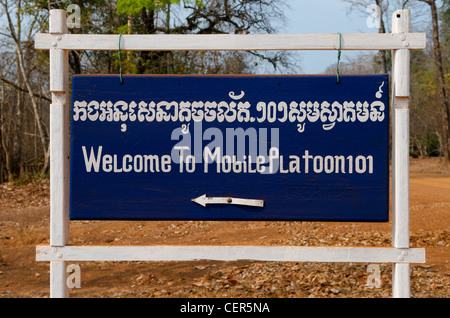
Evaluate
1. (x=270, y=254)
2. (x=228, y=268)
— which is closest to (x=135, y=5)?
(x=228, y=268)

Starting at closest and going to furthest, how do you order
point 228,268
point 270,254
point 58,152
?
point 270,254
point 58,152
point 228,268

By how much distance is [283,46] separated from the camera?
11.7ft

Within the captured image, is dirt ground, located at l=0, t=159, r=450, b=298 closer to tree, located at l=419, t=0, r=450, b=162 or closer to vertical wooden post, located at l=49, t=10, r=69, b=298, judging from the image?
vertical wooden post, located at l=49, t=10, r=69, b=298

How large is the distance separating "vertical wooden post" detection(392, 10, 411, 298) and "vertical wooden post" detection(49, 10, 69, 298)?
8.08 feet

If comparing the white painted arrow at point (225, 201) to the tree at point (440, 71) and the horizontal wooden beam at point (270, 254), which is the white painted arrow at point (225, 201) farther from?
the tree at point (440, 71)

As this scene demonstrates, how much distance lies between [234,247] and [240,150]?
2.35 ft

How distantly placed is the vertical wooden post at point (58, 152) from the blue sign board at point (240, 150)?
8 cm

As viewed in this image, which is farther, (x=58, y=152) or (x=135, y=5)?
(x=135, y=5)

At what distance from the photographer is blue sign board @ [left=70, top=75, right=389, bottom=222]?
3.57 meters

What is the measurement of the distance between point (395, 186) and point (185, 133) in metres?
1.61

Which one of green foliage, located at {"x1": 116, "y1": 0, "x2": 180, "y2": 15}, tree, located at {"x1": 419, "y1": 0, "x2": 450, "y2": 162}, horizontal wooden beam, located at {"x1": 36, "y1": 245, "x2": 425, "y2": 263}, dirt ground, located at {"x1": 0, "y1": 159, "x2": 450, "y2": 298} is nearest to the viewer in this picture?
horizontal wooden beam, located at {"x1": 36, "y1": 245, "x2": 425, "y2": 263}

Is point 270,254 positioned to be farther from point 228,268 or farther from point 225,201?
point 228,268

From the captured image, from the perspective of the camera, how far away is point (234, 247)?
11.5ft

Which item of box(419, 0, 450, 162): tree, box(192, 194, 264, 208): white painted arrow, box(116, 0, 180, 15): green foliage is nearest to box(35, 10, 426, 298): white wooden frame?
box(192, 194, 264, 208): white painted arrow
